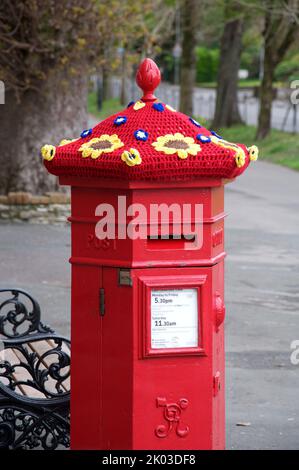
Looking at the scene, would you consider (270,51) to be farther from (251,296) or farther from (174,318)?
(174,318)

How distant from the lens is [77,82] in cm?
1544

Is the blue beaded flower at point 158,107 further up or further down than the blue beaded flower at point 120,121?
further up

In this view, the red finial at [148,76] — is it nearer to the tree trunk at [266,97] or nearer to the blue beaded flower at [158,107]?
the blue beaded flower at [158,107]

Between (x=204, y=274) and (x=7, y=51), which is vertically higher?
(x=7, y=51)

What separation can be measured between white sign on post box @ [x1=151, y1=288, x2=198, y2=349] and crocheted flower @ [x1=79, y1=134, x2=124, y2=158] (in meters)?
0.62

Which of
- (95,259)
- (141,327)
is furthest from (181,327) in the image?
(95,259)

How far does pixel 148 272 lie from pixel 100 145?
0.58m

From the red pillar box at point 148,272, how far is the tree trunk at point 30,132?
10802 millimetres

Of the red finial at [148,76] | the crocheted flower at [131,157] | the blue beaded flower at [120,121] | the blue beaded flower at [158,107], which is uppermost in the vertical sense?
the red finial at [148,76]

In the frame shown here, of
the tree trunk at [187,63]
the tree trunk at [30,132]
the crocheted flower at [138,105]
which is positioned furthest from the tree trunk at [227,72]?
the crocheted flower at [138,105]

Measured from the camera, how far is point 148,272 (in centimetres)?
422

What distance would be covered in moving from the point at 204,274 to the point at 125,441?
31.4 inches

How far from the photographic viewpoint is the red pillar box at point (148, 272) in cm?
420

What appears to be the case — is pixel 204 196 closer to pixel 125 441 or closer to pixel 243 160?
pixel 243 160
